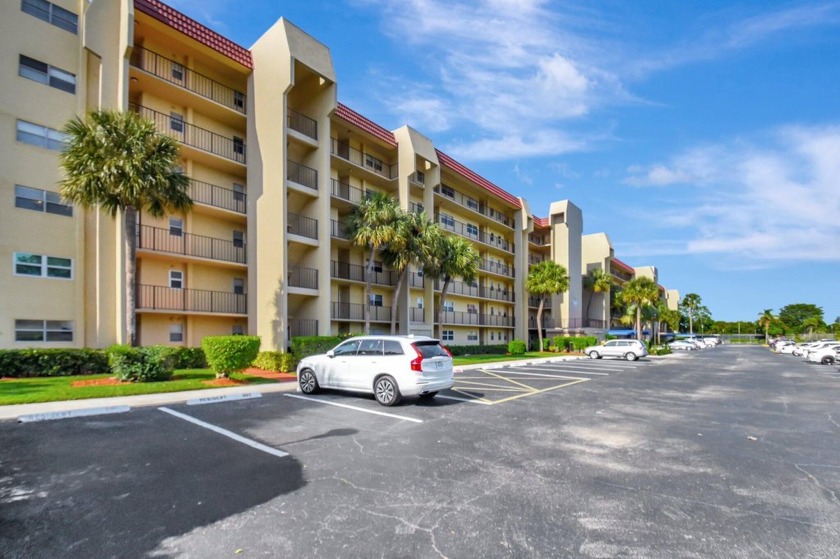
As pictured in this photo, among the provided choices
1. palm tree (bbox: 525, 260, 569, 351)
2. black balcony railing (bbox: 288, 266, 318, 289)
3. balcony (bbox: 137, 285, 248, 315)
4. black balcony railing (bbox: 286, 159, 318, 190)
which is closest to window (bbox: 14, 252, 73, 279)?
balcony (bbox: 137, 285, 248, 315)

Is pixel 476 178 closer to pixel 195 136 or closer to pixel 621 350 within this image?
pixel 621 350

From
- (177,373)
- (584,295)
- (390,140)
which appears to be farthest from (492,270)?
(177,373)

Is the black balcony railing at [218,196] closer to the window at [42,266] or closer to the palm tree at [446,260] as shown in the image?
the window at [42,266]

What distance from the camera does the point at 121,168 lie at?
14.8m

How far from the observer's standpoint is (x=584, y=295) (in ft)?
184

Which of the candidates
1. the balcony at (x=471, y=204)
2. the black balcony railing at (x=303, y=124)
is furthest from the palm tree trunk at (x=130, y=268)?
the balcony at (x=471, y=204)

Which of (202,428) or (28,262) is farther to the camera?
(28,262)

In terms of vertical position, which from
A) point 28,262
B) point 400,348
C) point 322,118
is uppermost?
point 322,118

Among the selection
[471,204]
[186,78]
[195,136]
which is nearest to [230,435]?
[195,136]

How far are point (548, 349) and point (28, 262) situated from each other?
4123 cm

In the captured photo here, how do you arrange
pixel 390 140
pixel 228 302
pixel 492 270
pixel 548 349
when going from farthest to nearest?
pixel 548 349 → pixel 492 270 → pixel 390 140 → pixel 228 302

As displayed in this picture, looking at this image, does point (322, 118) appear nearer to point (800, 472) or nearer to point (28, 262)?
point (28, 262)

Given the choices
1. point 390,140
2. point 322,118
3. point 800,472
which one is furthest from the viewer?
point 390,140

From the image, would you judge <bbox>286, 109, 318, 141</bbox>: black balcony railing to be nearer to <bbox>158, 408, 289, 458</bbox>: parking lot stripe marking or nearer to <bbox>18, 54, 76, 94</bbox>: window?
<bbox>18, 54, 76, 94</bbox>: window
